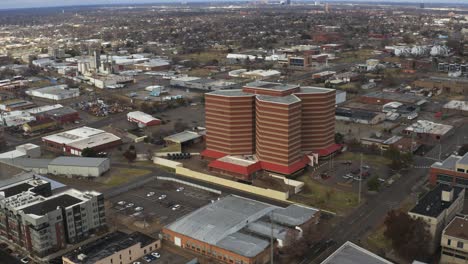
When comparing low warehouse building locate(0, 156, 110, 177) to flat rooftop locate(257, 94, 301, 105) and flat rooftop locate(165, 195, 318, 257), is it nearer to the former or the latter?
flat rooftop locate(165, 195, 318, 257)

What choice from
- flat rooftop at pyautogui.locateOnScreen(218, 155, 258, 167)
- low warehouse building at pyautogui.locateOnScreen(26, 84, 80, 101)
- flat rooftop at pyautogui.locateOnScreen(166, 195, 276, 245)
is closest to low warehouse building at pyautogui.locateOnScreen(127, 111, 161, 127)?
flat rooftop at pyautogui.locateOnScreen(218, 155, 258, 167)

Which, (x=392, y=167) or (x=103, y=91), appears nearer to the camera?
(x=392, y=167)

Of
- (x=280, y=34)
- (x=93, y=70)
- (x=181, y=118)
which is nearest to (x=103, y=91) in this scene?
(x=93, y=70)

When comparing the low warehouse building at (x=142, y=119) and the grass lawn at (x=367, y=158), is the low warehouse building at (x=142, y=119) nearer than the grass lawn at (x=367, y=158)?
No

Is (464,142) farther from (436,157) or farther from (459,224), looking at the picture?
(459,224)

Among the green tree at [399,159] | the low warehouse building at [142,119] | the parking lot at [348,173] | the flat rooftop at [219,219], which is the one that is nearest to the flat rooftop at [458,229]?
the parking lot at [348,173]

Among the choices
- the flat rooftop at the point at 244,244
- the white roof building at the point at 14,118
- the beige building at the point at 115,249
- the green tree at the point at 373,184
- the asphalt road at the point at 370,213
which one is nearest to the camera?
the beige building at the point at 115,249

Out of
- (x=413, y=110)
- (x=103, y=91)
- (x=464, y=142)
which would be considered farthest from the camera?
(x=103, y=91)

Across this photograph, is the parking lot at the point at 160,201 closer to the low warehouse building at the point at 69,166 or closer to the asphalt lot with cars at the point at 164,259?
the asphalt lot with cars at the point at 164,259
